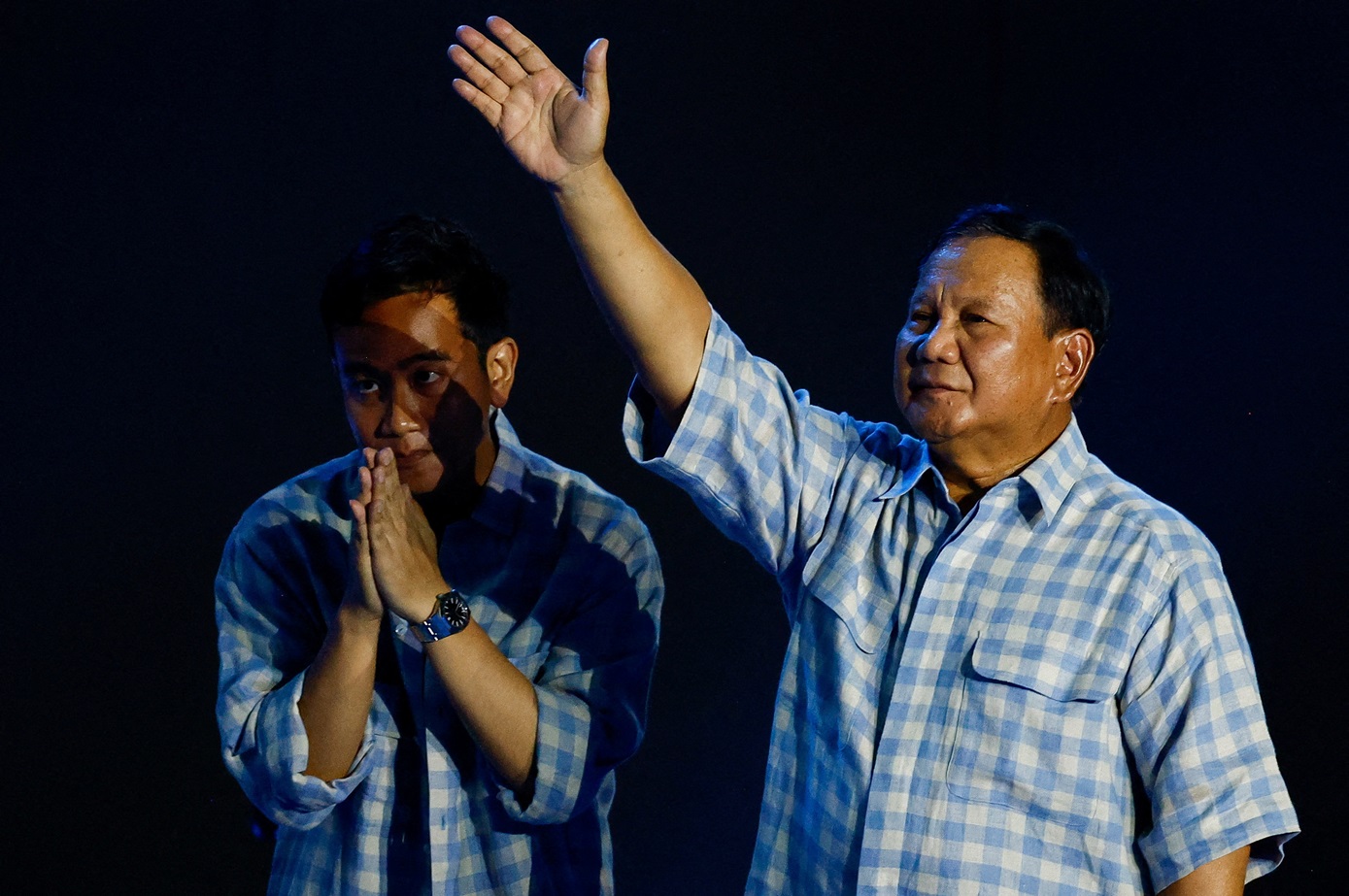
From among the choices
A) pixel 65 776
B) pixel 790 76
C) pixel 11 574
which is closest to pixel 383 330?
pixel 11 574

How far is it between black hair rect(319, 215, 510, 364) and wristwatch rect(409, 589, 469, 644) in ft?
1.15

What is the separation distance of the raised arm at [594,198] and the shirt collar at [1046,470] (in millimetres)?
292

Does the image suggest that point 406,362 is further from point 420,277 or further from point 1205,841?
point 1205,841

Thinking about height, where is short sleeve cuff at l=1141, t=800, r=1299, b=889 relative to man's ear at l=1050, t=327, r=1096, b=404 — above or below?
below

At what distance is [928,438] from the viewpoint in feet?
4.57

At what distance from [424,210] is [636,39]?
0.55m

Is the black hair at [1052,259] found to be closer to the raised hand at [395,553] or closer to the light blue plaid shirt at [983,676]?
the light blue plaid shirt at [983,676]


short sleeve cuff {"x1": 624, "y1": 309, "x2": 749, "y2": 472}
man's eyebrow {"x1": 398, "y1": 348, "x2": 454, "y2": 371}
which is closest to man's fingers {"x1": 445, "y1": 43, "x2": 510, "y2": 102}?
short sleeve cuff {"x1": 624, "y1": 309, "x2": 749, "y2": 472}

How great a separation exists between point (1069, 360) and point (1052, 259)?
0.39ft

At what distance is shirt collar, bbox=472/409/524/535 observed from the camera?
1.67 meters

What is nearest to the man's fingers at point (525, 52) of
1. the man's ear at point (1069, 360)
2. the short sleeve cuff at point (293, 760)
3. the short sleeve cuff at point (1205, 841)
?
the man's ear at point (1069, 360)

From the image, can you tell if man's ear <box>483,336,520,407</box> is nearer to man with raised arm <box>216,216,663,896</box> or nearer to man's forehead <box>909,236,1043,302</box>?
man with raised arm <box>216,216,663,896</box>

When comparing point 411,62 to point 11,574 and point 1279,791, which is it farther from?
point 1279,791

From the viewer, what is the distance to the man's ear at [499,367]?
1681mm
